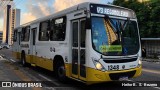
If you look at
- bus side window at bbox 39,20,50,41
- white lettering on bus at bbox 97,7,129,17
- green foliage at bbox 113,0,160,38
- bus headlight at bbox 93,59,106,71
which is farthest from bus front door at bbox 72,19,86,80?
green foliage at bbox 113,0,160,38

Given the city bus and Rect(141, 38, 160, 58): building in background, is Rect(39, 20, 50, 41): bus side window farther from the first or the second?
Rect(141, 38, 160, 58): building in background

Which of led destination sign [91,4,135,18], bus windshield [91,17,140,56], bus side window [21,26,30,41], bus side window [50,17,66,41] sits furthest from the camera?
bus side window [21,26,30,41]

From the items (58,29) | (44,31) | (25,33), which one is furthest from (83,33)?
(25,33)

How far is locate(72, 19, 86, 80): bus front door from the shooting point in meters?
Answer: 10.2

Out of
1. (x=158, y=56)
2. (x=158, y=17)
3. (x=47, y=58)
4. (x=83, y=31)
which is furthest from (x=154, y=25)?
(x=83, y=31)

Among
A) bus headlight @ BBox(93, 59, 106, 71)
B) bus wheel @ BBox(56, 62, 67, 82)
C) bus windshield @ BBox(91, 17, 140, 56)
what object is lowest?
bus wheel @ BBox(56, 62, 67, 82)

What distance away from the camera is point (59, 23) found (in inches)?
498

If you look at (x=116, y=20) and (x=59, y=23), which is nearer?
(x=116, y=20)

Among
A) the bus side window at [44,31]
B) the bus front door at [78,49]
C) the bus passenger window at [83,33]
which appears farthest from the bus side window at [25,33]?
the bus passenger window at [83,33]

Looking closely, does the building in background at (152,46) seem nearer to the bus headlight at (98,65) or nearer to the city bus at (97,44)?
the city bus at (97,44)

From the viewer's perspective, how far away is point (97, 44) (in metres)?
9.76

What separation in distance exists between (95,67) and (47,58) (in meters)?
4.95

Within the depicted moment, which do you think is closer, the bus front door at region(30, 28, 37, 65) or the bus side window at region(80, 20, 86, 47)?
the bus side window at region(80, 20, 86, 47)

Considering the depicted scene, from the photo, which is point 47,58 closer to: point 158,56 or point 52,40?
point 52,40
